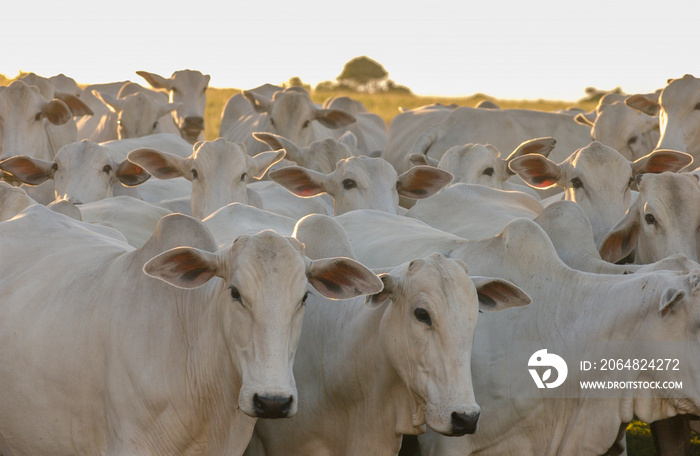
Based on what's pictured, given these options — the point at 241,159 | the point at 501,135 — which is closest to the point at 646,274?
the point at 241,159

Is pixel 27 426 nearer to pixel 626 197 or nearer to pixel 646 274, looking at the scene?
pixel 646 274

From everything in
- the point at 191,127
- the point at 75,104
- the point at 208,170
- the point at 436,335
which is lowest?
the point at 191,127

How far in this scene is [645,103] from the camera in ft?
34.1

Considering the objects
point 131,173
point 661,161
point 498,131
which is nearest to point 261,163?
point 131,173

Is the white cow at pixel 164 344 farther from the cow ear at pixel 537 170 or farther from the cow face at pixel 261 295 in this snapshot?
the cow ear at pixel 537 170

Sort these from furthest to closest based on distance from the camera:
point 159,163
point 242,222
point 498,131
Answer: point 498,131
point 159,163
point 242,222

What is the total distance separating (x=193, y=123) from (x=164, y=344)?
881cm

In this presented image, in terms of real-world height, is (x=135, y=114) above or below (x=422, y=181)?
below

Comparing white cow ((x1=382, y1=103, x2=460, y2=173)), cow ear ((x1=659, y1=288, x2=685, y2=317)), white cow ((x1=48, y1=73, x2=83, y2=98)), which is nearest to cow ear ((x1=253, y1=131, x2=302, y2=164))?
white cow ((x1=382, y1=103, x2=460, y2=173))

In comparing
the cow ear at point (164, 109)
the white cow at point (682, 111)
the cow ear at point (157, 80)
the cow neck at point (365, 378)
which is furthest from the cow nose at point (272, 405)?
the cow ear at point (157, 80)

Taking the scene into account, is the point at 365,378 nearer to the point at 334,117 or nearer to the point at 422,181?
the point at 422,181

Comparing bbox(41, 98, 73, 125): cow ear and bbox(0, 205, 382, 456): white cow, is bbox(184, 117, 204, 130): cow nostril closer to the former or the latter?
bbox(41, 98, 73, 125): cow ear

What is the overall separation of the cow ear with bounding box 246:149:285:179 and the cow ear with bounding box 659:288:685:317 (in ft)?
12.3

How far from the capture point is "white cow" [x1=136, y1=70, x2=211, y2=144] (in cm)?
1319
